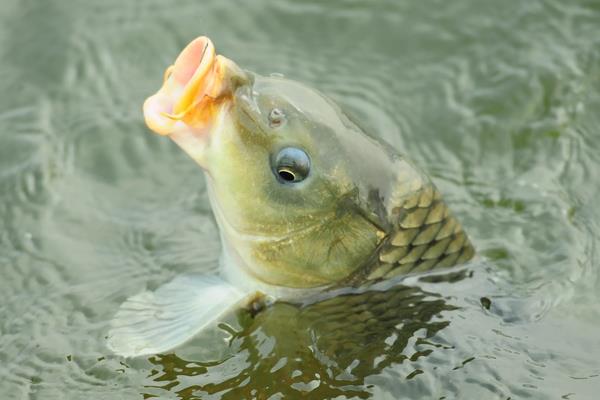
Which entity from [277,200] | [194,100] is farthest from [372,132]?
[194,100]

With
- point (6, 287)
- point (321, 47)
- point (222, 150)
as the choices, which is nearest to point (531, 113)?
point (321, 47)

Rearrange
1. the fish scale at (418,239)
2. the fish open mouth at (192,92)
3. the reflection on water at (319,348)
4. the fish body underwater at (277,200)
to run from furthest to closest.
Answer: the fish scale at (418,239)
the reflection on water at (319,348)
the fish body underwater at (277,200)
the fish open mouth at (192,92)

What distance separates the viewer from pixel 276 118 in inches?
170

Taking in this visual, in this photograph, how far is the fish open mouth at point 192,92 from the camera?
4211mm

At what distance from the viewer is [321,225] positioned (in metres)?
4.50

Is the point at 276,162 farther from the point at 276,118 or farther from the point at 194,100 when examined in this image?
the point at 194,100

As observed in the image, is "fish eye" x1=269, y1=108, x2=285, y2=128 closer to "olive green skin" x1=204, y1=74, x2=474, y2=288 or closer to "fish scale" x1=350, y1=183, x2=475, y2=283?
"olive green skin" x1=204, y1=74, x2=474, y2=288

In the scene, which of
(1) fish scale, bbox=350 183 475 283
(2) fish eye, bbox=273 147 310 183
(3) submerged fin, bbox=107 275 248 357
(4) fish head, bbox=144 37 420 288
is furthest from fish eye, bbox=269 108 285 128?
(3) submerged fin, bbox=107 275 248 357

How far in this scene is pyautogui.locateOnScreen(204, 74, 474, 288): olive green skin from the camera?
14.3 ft

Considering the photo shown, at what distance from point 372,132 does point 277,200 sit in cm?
54

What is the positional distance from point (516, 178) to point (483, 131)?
50 centimetres

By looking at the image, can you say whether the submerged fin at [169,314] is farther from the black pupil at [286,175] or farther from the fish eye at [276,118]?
the fish eye at [276,118]

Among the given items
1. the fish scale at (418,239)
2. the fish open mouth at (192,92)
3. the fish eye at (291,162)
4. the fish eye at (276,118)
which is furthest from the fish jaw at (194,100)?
the fish scale at (418,239)

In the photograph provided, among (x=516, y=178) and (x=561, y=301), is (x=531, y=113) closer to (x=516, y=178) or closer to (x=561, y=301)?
(x=516, y=178)
